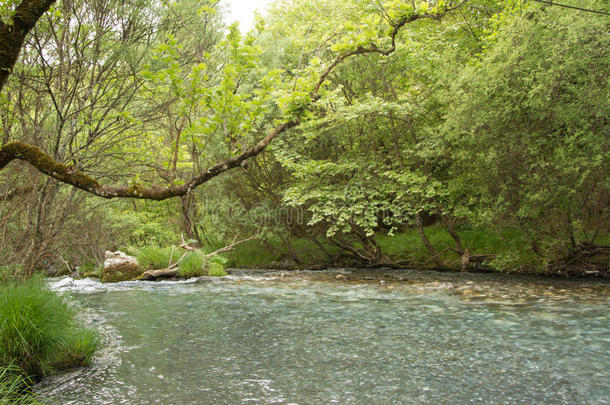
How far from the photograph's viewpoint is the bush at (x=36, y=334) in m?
5.80

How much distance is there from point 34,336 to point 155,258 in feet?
41.3

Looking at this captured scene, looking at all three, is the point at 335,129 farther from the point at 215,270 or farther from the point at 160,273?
the point at 160,273

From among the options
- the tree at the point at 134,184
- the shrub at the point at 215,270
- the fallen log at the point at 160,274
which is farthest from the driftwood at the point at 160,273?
the tree at the point at 134,184

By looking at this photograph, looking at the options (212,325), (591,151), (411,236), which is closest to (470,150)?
(591,151)

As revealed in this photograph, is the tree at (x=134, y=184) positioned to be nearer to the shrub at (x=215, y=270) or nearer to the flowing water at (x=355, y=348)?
the flowing water at (x=355, y=348)

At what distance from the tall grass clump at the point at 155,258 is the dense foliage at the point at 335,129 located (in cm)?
17

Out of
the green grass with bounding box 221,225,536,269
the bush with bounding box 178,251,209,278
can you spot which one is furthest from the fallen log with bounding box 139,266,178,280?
the green grass with bounding box 221,225,536,269

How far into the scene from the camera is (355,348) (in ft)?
23.9

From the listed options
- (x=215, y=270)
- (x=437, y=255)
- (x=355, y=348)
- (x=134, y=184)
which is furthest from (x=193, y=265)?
(x=134, y=184)

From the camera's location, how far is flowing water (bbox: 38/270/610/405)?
5473 millimetres

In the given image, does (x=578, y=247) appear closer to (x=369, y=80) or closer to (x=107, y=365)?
(x=369, y=80)

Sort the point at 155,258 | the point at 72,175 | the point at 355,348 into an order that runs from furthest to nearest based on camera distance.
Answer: the point at 155,258 → the point at 355,348 → the point at 72,175

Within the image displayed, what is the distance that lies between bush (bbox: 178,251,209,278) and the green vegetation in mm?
10739

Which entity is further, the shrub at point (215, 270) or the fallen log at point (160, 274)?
the shrub at point (215, 270)
